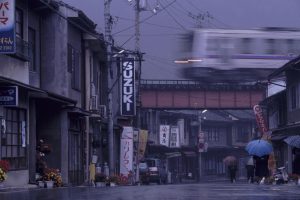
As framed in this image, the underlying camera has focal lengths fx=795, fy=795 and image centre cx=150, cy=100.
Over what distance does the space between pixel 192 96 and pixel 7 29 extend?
4036 centimetres

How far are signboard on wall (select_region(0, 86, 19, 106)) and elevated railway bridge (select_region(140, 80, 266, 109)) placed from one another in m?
36.5

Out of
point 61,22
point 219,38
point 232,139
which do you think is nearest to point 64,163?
point 61,22

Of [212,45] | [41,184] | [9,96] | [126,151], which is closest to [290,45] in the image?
[212,45]

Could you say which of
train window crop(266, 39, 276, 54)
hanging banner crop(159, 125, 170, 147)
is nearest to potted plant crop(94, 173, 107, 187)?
train window crop(266, 39, 276, 54)

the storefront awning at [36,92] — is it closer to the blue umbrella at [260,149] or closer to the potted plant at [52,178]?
the potted plant at [52,178]

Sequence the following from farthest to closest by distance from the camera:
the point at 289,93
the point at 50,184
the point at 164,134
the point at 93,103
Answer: the point at 164,134 → the point at 289,93 → the point at 93,103 → the point at 50,184

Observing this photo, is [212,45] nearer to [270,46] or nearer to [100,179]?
[270,46]

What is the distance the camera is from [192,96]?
63.8m

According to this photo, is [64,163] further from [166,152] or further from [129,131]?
[166,152]

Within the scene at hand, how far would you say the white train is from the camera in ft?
117

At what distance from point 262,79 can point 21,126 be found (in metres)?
16.0

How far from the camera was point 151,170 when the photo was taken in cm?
5772

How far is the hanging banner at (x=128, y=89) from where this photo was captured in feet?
150

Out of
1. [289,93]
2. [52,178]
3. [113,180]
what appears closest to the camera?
[52,178]
